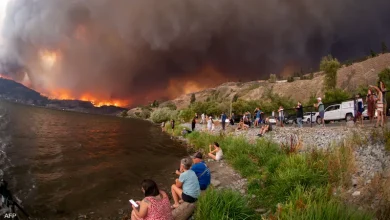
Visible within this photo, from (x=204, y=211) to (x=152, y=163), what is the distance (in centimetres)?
1353

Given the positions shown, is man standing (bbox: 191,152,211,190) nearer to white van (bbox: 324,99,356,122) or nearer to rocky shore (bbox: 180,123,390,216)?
rocky shore (bbox: 180,123,390,216)

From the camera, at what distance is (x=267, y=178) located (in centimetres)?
992

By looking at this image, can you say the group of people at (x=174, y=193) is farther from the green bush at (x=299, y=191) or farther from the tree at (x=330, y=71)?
the tree at (x=330, y=71)

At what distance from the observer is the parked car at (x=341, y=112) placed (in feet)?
89.6

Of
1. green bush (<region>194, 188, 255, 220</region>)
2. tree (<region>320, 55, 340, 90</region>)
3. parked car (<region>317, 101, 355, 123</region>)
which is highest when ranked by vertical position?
tree (<region>320, 55, 340, 90</region>)

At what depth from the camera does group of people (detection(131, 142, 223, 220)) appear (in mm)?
5785

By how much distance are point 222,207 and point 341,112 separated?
89.7ft

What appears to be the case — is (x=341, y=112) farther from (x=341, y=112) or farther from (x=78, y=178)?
(x=78, y=178)

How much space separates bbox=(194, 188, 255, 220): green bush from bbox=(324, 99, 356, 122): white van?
24.2m

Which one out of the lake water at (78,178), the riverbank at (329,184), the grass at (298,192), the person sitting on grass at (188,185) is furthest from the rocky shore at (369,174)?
the lake water at (78,178)

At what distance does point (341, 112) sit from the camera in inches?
1137

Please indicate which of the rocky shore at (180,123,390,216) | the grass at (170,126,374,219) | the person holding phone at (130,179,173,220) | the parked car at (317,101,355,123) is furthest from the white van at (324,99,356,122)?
the person holding phone at (130,179,173,220)

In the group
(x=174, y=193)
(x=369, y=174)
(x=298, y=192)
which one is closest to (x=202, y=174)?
(x=174, y=193)

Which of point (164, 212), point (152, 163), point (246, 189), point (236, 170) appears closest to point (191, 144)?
point (152, 163)
